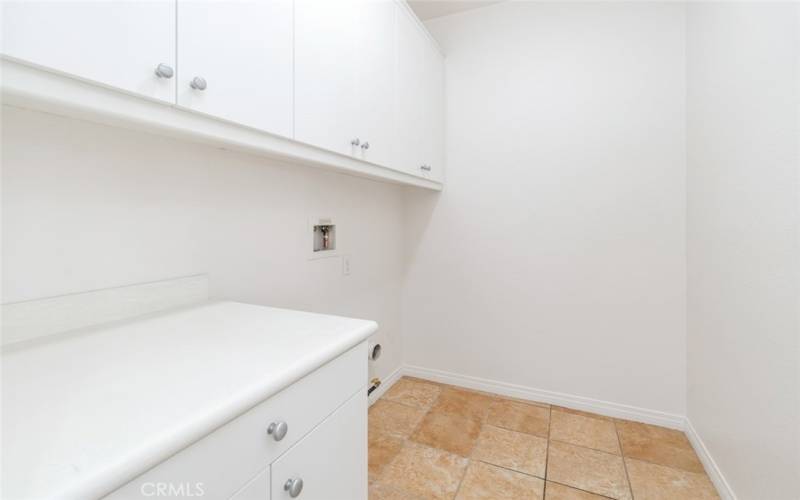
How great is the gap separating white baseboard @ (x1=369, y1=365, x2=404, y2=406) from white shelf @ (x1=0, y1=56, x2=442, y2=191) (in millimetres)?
1564

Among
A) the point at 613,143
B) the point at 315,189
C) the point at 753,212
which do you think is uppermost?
the point at 613,143

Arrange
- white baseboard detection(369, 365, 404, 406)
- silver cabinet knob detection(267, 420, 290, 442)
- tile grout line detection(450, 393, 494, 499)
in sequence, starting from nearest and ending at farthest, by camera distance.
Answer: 1. silver cabinet knob detection(267, 420, 290, 442)
2. tile grout line detection(450, 393, 494, 499)
3. white baseboard detection(369, 365, 404, 406)

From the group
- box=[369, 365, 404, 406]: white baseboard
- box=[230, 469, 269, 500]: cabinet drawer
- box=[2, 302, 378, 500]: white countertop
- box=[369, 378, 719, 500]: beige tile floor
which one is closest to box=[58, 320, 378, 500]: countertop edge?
box=[2, 302, 378, 500]: white countertop

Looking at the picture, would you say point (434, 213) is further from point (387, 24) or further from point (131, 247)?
point (131, 247)

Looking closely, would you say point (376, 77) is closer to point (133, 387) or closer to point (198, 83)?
point (198, 83)

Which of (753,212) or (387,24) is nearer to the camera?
(753,212)

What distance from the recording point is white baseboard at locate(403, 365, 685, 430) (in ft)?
6.40

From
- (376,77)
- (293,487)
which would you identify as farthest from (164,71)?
(376,77)

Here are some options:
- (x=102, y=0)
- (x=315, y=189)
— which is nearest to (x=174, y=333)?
(x=102, y=0)

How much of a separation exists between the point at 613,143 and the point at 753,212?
34.6 inches

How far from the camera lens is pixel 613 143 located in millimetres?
1991

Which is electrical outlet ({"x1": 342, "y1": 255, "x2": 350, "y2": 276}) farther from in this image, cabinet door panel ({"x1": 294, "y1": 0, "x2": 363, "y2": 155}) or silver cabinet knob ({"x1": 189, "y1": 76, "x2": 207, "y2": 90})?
silver cabinet knob ({"x1": 189, "y1": 76, "x2": 207, "y2": 90})

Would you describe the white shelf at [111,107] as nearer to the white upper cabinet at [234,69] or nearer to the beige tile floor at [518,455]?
the white upper cabinet at [234,69]

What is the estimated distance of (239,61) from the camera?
0.89m
